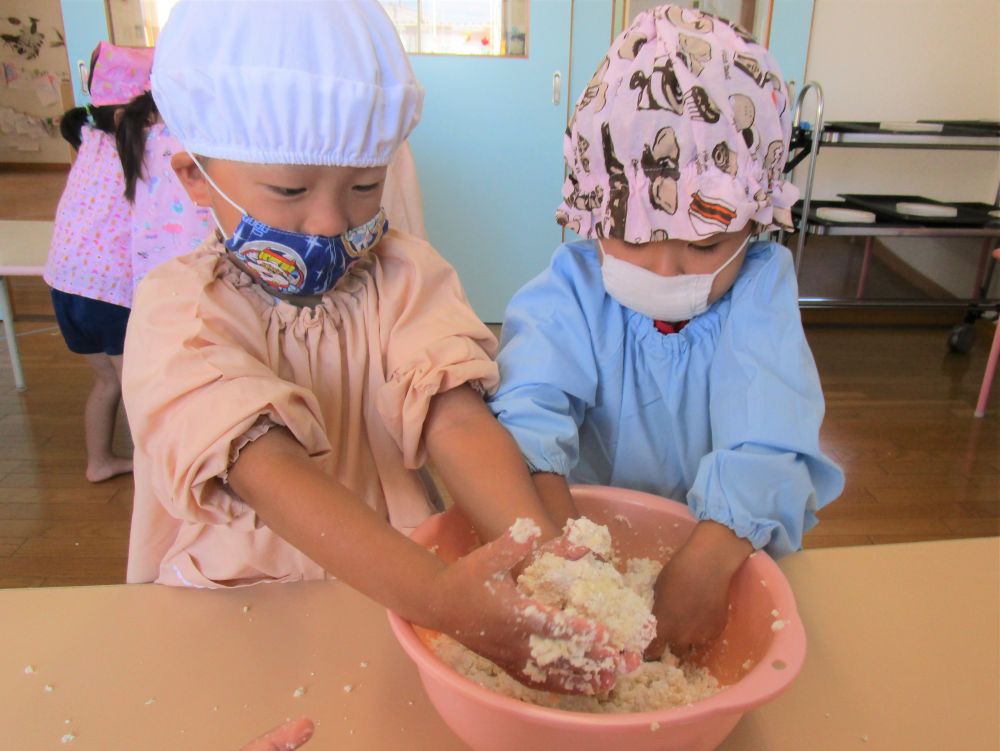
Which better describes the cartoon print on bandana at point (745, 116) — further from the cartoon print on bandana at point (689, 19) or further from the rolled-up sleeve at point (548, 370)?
the rolled-up sleeve at point (548, 370)

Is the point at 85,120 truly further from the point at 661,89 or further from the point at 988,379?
the point at 988,379

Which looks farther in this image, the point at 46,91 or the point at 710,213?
the point at 46,91

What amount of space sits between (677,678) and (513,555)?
0.73 ft

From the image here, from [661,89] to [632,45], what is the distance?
0.08 m

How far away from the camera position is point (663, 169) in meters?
0.75

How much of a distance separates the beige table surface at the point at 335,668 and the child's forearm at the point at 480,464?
135mm

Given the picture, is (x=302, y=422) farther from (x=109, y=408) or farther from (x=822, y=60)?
(x=822, y=60)

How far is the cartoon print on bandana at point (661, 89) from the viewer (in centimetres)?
72

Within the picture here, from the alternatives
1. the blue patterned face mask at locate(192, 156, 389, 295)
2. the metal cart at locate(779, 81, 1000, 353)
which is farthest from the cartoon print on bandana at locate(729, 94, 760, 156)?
the metal cart at locate(779, 81, 1000, 353)

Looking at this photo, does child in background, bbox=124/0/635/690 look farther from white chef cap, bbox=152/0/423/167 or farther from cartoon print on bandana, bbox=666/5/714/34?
cartoon print on bandana, bbox=666/5/714/34

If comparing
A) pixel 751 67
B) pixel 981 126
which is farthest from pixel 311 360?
pixel 981 126

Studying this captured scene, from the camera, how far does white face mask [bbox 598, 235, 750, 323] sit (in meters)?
0.80

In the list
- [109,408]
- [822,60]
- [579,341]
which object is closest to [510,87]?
[822,60]

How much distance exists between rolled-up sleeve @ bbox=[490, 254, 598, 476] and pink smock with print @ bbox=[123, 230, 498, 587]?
0.13ft
